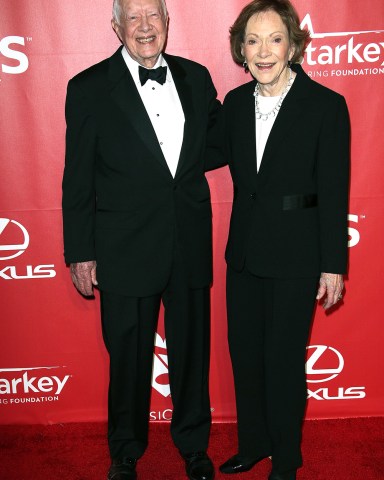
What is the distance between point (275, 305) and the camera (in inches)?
86.9

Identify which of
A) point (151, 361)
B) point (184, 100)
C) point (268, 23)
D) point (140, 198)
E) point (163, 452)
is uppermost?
point (268, 23)

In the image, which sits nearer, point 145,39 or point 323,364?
point 145,39

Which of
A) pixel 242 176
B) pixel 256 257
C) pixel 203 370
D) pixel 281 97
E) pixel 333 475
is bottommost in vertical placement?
pixel 333 475

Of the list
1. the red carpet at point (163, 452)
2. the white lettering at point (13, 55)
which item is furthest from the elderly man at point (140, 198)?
the white lettering at point (13, 55)

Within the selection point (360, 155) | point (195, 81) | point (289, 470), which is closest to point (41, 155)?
point (195, 81)

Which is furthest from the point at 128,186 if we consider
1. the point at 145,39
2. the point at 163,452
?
the point at 163,452

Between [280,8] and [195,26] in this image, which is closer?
[280,8]

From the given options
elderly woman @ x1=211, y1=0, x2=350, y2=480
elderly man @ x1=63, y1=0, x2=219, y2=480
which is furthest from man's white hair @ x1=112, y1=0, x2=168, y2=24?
elderly woman @ x1=211, y1=0, x2=350, y2=480

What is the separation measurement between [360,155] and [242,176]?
71 cm

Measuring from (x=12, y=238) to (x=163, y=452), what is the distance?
1176 millimetres

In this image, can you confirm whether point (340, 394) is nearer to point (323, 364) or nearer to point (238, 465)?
point (323, 364)

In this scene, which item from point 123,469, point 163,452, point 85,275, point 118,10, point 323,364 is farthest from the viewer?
point 323,364

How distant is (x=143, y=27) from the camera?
211 centimetres

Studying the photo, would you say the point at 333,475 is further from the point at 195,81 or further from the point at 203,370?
the point at 195,81
